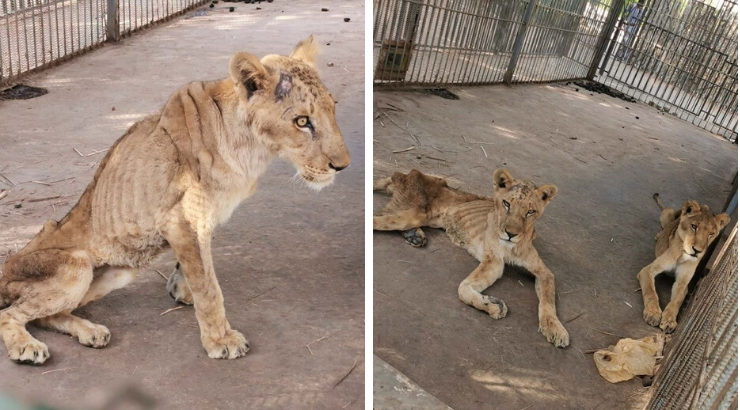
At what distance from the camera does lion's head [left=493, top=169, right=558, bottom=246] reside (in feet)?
14.1

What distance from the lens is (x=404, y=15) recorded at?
7750 mm

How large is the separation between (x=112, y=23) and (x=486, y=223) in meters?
5.76

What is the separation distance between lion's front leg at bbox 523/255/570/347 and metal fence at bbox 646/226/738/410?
0.53 metres

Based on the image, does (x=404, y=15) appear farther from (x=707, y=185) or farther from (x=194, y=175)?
(x=194, y=175)

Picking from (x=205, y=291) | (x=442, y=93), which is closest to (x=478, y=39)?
(x=442, y=93)

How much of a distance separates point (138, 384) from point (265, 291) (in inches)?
36.1

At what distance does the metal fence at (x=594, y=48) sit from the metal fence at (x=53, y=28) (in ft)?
11.4

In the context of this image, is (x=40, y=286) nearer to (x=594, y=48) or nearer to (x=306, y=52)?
(x=306, y=52)

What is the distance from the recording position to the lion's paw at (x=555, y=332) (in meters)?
3.88

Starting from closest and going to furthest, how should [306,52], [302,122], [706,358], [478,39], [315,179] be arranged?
[706,358] < [302,122] < [315,179] < [306,52] < [478,39]

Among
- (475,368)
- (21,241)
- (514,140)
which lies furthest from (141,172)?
(514,140)

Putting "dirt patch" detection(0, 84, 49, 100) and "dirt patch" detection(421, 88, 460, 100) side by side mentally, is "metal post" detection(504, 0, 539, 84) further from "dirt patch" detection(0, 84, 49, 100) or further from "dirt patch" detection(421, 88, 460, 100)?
"dirt patch" detection(0, 84, 49, 100)

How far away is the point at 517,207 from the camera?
4340 millimetres

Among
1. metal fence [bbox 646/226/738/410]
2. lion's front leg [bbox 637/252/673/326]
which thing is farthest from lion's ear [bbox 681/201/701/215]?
metal fence [bbox 646/226/738/410]
